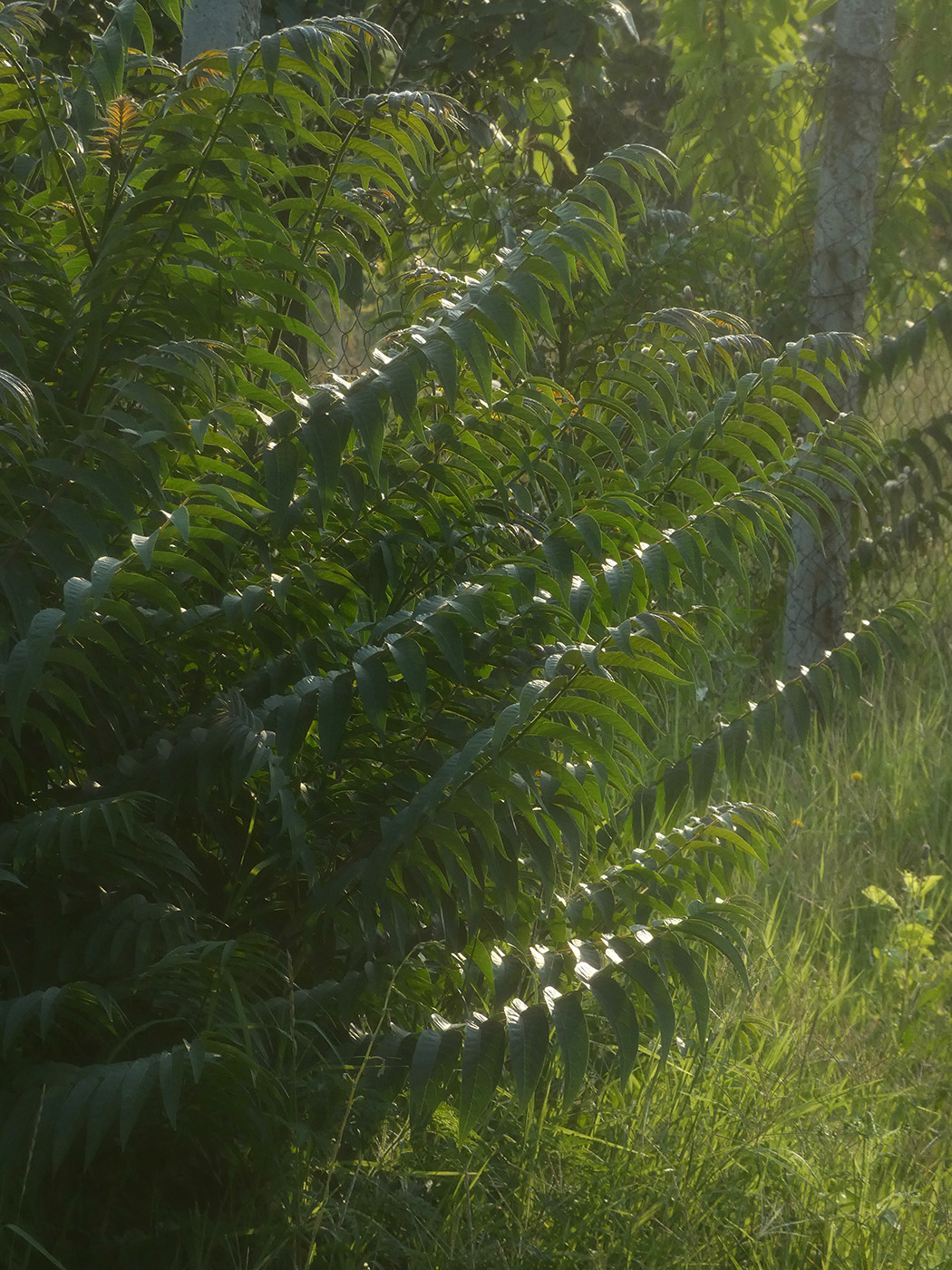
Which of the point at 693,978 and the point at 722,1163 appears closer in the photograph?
the point at 693,978

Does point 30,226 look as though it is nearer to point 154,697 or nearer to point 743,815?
point 154,697

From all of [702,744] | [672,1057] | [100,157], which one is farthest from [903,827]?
[100,157]

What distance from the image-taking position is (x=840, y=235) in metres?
4.17

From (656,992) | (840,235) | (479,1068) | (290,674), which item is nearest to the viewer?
(479,1068)

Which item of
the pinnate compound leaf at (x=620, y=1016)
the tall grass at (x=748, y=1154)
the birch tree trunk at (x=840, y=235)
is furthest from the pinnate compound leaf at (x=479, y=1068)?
the birch tree trunk at (x=840, y=235)

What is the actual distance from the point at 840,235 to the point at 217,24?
2.15 metres

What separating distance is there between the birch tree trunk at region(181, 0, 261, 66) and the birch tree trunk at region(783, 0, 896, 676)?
6.66ft

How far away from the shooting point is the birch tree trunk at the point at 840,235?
4.06 meters

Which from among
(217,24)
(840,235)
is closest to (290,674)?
(217,24)

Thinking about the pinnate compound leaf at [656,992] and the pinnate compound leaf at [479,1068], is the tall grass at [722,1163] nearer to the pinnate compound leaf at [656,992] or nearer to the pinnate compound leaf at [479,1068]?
the pinnate compound leaf at [479,1068]

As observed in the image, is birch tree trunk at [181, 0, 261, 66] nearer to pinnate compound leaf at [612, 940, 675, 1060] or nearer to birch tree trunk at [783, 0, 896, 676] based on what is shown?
birch tree trunk at [783, 0, 896, 676]

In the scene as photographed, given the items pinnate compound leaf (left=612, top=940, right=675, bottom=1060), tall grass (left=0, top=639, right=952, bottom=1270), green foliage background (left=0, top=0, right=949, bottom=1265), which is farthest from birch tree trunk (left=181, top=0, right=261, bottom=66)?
pinnate compound leaf (left=612, top=940, right=675, bottom=1060)

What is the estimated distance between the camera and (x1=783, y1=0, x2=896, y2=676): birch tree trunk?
4062 millimetres

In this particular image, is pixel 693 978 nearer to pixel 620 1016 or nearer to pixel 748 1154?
pixel 620 1016
